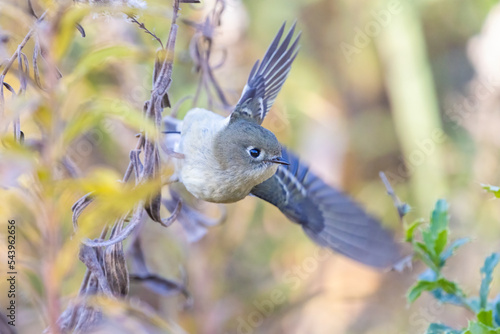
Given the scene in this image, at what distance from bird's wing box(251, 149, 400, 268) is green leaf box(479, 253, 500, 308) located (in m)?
0.37

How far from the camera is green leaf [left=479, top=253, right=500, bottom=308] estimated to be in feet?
3.97

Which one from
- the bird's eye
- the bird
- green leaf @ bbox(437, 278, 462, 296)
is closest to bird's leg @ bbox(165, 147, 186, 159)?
the bird

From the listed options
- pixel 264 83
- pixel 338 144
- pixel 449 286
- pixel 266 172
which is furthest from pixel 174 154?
pixel 338 144

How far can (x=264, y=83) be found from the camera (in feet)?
5.17

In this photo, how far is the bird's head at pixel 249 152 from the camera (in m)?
1.44

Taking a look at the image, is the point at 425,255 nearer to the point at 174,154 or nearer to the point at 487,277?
the point at 487,277

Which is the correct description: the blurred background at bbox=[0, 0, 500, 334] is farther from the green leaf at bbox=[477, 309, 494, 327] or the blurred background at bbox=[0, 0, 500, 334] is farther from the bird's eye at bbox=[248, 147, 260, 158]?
the green leaf at bbox=[477, 309, 494, 327]

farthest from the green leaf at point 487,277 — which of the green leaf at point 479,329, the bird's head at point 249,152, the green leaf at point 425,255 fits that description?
the bird's head at point 249,152

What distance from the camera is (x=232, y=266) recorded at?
8.84ft

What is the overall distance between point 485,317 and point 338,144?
6.81 ft

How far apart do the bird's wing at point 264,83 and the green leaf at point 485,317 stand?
773mm

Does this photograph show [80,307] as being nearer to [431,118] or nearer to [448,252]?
[448,252]

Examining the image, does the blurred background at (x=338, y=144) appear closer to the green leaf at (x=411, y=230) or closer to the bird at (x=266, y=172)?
the bird at (x=266, y=172)

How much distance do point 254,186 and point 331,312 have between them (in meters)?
1.62
